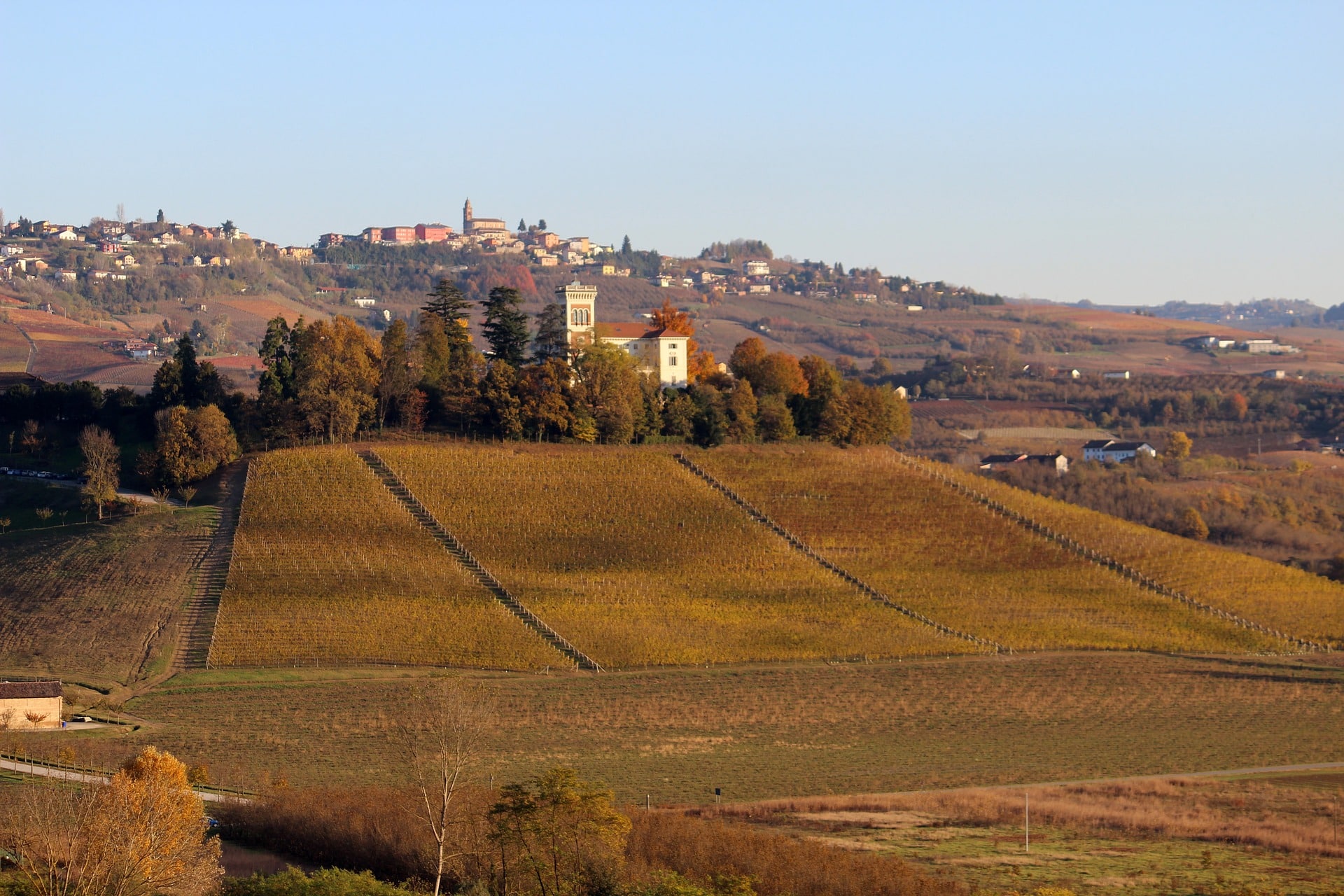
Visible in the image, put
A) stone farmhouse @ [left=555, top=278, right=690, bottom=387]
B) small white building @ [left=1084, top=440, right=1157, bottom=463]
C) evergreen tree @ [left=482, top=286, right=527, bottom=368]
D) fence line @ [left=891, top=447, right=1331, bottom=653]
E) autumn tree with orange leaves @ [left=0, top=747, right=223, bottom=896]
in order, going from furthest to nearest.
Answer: small white building @ [left=1084, top=440, right=1157, bottom=463] < stone farmhouse @ [left=555, top=278, right=690, bottom=387] < evergreen tree @ [left=482, top=286, right=527, bottom=368] < fence line @ [left=891, top=447, right=1331, bottom=653] < autumn tree with orange leaves @ [left=0, top=747, right=223, bottom=896]

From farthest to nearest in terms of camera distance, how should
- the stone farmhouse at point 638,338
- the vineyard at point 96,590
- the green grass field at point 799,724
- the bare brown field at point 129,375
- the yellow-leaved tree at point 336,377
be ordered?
the bare brown field at point 129,375 → the stone farmhouse at point 638,338 → the yellow-leaved tree at point 336,377 → the vineyard at point 96,590 → the green grass field at point 799,724

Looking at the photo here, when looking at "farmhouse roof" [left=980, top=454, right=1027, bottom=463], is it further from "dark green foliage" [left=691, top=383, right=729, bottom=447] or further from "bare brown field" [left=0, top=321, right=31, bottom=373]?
"bare brown field" [left=0, top=321, right=31, bottom=373]

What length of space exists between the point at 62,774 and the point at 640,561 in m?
31.3

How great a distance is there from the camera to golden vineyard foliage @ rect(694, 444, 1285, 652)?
68750 millimetres

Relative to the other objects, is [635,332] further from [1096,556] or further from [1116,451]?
[1116,451]

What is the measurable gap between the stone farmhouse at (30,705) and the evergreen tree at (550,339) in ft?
134

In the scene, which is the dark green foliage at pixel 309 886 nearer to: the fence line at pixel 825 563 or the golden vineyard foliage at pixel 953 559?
the fence line at pixel 825 563

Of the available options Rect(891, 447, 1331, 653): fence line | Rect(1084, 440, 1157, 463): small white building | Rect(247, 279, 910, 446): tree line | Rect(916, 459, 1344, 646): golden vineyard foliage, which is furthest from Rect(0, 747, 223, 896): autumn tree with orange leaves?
Rect(1084, 440, 1157, 463): small white building

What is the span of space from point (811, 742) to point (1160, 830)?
13452 millimetres

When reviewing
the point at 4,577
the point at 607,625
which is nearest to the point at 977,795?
the point at 607,625

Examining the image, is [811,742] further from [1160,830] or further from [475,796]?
[475,796]

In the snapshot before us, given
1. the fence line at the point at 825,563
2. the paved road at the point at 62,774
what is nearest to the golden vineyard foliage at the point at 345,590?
the paved road at the point at 62,774

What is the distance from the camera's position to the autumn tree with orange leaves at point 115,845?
30109 millimetres

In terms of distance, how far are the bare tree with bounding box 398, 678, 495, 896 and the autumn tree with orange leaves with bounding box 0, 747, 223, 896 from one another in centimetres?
456
